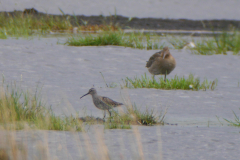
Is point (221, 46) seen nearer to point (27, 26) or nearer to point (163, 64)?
point (163, 64)

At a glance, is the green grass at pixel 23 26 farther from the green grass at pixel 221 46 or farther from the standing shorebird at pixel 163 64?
the standing shorebird at pixel 163 64

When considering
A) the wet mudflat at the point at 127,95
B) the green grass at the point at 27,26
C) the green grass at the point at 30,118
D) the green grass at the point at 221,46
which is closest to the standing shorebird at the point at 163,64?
the wet mudflat at the point at 127,95

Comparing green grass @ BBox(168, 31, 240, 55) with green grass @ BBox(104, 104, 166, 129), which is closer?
green grass @ BBox(104, 104, 166, 129)

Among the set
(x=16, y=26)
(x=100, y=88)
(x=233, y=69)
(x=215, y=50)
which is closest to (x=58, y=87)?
(x=100, y=88)

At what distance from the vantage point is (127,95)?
618 cm

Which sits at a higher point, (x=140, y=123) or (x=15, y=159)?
(x=15, y=159)

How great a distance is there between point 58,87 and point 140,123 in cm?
245

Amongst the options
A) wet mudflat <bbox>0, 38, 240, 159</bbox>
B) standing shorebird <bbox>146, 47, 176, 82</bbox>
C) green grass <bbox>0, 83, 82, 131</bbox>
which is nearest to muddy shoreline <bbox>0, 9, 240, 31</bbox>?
wet mudflat <bbox>0, 38, 240, 159</bbox>

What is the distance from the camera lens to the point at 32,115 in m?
4.69

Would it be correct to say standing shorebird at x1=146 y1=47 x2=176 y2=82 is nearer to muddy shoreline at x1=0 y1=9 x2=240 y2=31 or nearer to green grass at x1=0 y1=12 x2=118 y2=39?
green grass at x1=0 y1=12 x2=118 y2=39

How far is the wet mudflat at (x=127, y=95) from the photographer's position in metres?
3.70

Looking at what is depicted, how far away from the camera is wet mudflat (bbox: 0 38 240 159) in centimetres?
370

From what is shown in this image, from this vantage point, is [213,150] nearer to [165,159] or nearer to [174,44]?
[165,159]

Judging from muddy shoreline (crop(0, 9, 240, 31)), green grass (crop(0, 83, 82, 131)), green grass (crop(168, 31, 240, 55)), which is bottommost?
muddy shoreline (crop(0, 9, 240, 31))
